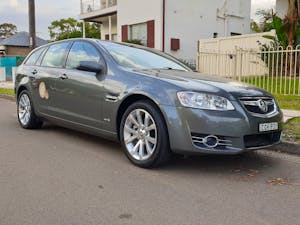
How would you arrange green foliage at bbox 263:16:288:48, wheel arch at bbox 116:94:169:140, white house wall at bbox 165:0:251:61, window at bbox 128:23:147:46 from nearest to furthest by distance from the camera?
wheel arch at bbox 116:94:169:140
green foliage at bbox 263:16:288:48
white house wall at bbox 165:0:251:61
window at bbox 128:23:147:46

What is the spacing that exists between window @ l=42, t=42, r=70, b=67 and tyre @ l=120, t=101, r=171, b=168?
1940mm

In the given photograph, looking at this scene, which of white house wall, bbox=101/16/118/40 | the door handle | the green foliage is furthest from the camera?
white house wall, bbox=101/16/118/40

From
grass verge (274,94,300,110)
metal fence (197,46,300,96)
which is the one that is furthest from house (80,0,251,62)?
grass verge (274,94,300,110)

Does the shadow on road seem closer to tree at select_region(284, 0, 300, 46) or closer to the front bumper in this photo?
the front bumper

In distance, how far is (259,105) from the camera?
4480 millimetres

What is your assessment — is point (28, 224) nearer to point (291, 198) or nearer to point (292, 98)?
point (291, 198)

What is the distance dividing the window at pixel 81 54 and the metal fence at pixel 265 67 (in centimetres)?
604

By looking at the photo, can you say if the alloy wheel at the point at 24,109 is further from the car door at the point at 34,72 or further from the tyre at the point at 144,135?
the tyre at the point at 144,135

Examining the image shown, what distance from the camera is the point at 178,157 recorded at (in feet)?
16.7

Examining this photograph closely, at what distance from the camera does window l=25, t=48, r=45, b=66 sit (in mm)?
7036

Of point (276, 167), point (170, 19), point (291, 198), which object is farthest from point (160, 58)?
point (170, 19)

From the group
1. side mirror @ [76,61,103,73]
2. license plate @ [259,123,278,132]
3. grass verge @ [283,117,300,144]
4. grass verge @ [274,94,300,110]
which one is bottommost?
grass verge @ [283,117,300,144]

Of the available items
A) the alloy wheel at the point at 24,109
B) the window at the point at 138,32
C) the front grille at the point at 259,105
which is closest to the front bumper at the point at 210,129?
the front grille at the point at 259,105

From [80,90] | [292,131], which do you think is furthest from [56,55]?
[292,131]
